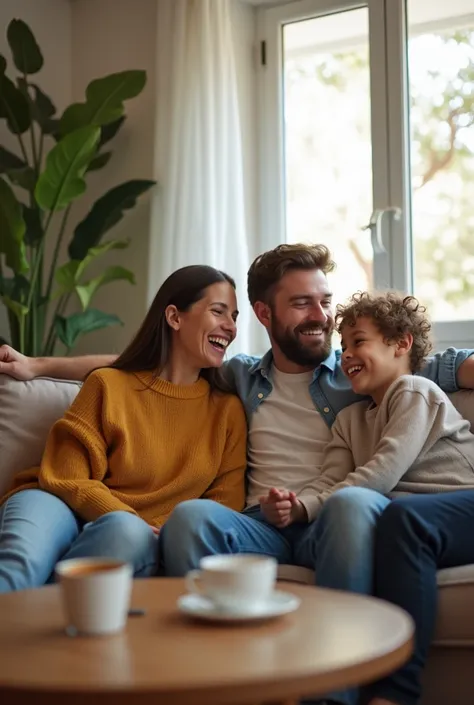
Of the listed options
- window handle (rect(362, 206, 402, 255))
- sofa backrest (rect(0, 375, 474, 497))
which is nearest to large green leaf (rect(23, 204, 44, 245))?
Result: sofa backrest (rect(0, 375, 474, 497))

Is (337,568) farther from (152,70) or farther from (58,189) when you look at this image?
(152,70)

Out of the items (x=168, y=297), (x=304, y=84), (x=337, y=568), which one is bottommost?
(x=337, y=568)

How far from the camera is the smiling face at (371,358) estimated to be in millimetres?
2230

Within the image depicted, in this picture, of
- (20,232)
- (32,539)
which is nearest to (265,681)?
(32,539)

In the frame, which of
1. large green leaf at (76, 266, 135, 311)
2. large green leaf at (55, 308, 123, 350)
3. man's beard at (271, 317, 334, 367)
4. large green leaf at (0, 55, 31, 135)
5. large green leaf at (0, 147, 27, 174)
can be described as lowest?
man's beard at (271, 317, 334, 367)

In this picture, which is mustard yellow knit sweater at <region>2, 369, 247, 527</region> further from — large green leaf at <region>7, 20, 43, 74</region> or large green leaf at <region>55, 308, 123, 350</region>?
large green leaf at <region>7, 20, 43, 74</region>

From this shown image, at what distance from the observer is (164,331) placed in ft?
8.14

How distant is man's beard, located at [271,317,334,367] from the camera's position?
2.41 metres

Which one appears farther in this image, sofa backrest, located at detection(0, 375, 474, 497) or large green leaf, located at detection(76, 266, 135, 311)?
large green leaf, located at detection(76, 266, 135, 311)

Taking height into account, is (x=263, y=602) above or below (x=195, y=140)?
below

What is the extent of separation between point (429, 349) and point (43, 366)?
1046 millimetres

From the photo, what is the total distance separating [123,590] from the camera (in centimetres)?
118

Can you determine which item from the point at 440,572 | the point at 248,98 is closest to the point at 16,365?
the point at 440,572

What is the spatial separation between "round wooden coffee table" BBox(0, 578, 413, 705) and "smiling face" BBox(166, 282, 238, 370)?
1.14 meters
